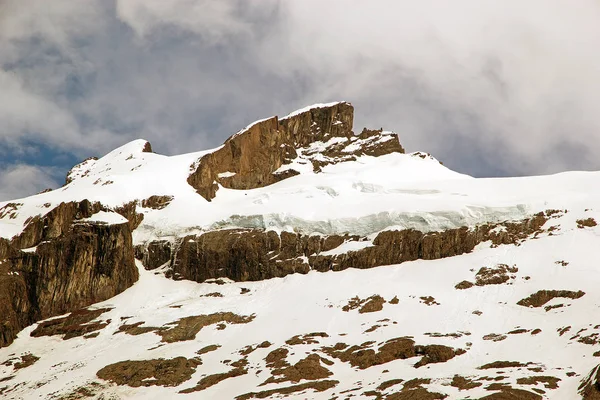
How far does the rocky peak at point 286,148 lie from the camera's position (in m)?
149

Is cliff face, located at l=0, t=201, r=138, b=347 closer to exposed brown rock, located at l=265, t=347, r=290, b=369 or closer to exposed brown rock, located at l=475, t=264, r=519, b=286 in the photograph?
exposed brown rock, located at l=265, t=347, r=290, b=369

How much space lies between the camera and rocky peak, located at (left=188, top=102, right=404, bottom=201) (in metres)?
149

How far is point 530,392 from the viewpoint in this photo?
186ft

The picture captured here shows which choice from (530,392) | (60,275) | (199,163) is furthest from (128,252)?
(530,392)

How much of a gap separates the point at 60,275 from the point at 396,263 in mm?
59017

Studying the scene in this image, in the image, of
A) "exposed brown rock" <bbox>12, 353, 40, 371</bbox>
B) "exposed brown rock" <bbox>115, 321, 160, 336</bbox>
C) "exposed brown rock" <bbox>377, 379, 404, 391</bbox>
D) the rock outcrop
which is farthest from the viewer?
the rock outcrop

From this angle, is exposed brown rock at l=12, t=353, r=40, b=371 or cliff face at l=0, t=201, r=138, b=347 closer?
exposed brown rock at l=12, t=353, r=40, b=371

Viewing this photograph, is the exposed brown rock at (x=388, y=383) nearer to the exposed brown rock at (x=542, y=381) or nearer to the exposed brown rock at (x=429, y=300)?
the exposed brown rock at (x=542, y=381)

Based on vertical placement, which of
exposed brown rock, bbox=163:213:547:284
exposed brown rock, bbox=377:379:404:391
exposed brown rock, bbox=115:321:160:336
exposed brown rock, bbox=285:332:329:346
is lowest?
exposed brown rock, bbox=377:379:404:391

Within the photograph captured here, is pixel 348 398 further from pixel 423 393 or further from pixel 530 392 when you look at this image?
pixel 530 392

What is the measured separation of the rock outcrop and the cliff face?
29.2ft

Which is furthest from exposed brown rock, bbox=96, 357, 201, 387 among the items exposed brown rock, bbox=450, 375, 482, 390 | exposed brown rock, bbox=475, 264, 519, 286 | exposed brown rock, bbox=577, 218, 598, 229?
exposed brown rock, bbox=577, 218, 598, 229

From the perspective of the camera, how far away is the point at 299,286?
343 ft

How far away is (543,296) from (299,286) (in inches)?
1540
